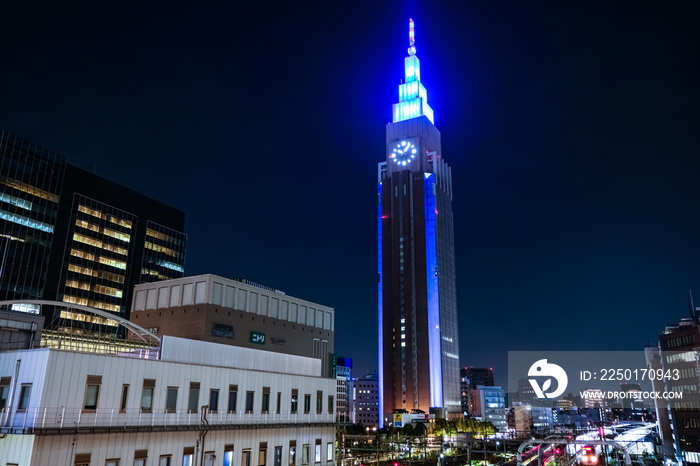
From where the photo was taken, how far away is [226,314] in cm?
5184

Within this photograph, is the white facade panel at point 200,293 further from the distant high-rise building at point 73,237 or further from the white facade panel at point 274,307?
the distant high-rise building at point 73,237

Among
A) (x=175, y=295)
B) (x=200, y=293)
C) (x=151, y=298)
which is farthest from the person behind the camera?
(x=151, y=298)

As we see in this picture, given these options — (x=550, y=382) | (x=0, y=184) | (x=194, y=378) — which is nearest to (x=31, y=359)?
(x=194, y=378)

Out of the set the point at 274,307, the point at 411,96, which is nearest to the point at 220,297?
the point at 274,307

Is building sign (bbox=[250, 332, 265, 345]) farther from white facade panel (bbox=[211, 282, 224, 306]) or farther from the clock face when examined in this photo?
the clock face

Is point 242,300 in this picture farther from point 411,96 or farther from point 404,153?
point 411,96

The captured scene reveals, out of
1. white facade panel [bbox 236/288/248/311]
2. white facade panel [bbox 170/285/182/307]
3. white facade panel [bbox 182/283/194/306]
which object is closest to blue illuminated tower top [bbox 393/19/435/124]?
white facade panel [bbox 236/288/248/311]

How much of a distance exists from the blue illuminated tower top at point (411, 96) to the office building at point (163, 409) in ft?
478

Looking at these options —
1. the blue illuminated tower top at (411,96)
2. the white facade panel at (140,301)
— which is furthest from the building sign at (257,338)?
the blue illuminated tower top at (411,96)

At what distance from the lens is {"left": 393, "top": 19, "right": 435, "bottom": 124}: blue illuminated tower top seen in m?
176

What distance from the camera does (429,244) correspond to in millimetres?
155750

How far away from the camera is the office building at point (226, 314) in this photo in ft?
166

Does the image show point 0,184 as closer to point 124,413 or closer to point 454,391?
point 124,413

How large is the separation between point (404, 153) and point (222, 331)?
4924 inches
